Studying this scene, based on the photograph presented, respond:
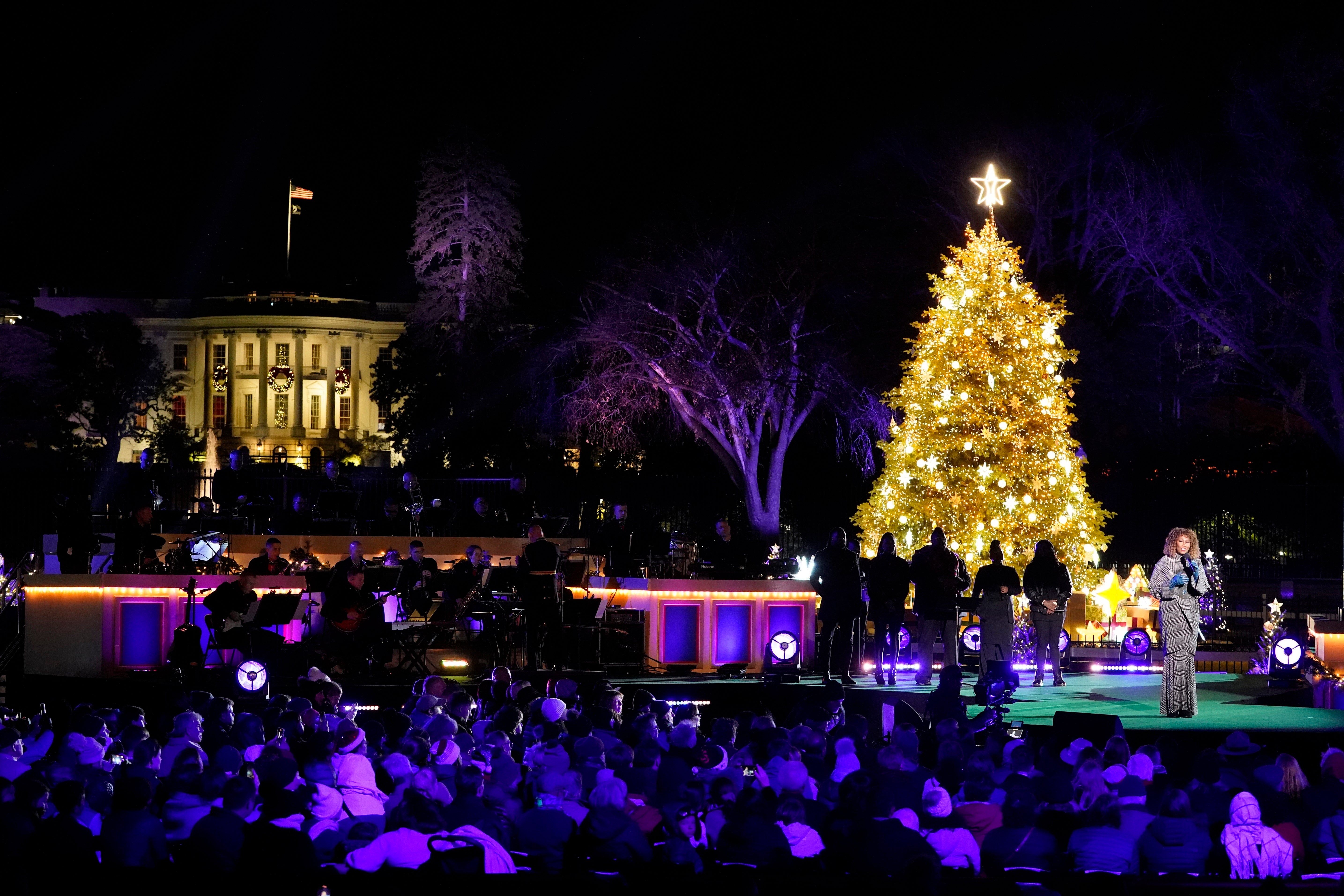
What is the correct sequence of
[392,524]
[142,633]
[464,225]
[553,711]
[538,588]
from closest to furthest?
[553,711], [538,588], [142,633], [392,524], [464,225]

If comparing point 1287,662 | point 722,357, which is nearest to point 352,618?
point 1287,662

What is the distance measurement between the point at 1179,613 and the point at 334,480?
692 inches

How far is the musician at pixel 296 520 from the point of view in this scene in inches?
1064

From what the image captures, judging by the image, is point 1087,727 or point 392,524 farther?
point 392,524

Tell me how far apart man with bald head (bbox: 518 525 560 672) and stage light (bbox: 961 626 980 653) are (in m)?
5.03

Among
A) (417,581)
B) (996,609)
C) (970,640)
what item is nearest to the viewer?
(996,609)

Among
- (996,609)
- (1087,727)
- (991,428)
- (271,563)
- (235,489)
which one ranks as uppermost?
(991,428)

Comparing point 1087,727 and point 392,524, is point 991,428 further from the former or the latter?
point 1087,727

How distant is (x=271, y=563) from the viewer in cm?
2178

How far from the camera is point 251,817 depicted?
30.0 ft

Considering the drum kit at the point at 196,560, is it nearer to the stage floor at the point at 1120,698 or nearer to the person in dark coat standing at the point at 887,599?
the stage floor at the point at 1120,698

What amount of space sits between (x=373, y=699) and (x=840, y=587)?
5.45m

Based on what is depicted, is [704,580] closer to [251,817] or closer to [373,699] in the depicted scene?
[373,699]

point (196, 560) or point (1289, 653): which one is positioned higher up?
point (196, 560)
